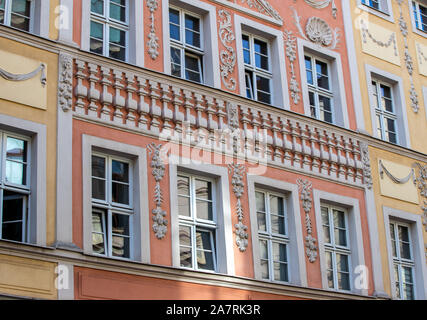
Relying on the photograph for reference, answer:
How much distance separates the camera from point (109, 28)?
17.7 m

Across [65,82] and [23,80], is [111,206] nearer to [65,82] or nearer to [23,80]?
[65,82]

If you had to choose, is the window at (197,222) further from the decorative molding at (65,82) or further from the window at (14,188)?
the window at (14,188)

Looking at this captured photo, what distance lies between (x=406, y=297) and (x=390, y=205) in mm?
1939

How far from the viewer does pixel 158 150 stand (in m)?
17.0

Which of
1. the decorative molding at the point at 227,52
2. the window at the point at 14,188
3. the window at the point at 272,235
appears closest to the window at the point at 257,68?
the decorative molding at the point at 227,52

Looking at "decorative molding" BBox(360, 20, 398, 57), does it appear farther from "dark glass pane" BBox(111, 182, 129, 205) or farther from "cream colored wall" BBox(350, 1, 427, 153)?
"dark glass pane" BBox(111, 182, 129, 205)

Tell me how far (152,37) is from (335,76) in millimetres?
4888

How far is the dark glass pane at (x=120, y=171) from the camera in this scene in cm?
1656

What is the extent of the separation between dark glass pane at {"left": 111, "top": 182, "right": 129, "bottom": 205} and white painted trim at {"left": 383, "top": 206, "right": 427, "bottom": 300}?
20.3 feet

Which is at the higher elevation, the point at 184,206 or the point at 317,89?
the point at 317,89

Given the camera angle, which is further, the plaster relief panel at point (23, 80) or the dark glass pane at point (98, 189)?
the dark glass pane at point (98, 189)

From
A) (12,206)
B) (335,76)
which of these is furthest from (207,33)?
(12,206)

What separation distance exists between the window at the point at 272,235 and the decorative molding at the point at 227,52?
2.22m

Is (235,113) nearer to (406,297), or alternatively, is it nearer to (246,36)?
(246,36)
